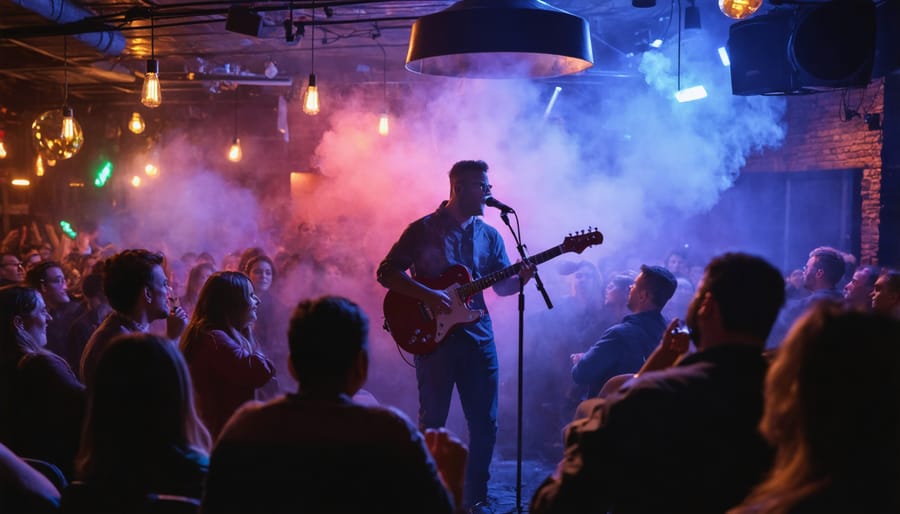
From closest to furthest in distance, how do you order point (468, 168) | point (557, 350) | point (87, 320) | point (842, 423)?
point (842, 423) → point (468, 168) → point (87, 320) → point (557, 350)

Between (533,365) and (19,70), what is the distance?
9.43 meters

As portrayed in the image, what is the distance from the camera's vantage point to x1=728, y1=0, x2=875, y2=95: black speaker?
5.78m

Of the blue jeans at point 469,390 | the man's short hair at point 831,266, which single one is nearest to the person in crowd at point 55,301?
the blue jeans at point 469,390

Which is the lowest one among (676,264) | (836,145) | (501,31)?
(676,264)

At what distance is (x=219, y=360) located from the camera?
11.5 feet

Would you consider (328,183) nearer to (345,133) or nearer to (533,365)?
(345,133)

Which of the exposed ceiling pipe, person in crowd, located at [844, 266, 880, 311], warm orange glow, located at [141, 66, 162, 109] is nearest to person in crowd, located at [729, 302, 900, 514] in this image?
person in crowd, located at [844, 266, 880, 311]

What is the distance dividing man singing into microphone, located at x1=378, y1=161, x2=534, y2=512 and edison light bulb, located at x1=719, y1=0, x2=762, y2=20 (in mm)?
2472

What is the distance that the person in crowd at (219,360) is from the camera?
3494 mm

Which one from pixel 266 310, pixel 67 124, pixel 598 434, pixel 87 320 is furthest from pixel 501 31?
pixel 67 124

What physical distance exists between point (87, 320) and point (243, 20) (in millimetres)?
3330

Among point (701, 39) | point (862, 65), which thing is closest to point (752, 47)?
point (862, 65)

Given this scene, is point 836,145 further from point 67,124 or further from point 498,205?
point 67,124

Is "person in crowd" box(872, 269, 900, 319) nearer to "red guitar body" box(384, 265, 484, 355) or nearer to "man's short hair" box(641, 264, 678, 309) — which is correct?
"man's short hair" box(641, 264, 678, 309)
